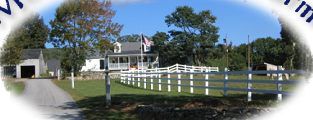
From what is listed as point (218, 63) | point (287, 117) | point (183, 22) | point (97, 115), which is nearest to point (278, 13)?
point (287, 117)

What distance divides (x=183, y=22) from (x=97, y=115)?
11.6 metres

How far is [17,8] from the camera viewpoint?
23.2 ft

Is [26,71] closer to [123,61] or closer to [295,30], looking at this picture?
[123,61]

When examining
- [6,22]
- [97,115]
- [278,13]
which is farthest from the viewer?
[97,115]

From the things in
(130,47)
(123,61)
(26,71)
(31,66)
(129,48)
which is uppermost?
(130,47)

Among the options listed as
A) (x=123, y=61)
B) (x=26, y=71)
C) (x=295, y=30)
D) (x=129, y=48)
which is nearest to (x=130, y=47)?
(x=129, y=48)

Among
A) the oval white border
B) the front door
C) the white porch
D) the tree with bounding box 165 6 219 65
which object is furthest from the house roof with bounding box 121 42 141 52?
the oval white border

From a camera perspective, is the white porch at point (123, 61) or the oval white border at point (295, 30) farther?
the white porch at point (123, 61)

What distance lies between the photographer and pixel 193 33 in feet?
101

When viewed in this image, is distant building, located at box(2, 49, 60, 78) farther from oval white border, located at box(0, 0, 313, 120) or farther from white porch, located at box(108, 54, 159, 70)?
white porch, located at box(108, 54, 159, 70)

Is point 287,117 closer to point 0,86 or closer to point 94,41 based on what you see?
point 0,86

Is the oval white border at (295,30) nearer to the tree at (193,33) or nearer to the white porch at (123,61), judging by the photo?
the tree at (193,33)

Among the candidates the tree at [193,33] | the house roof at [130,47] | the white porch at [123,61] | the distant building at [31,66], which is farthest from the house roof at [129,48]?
the tree at [193,33]

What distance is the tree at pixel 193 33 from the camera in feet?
59.8
